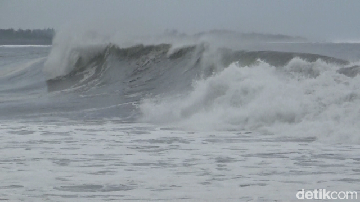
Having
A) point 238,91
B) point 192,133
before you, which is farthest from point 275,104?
point 192,133

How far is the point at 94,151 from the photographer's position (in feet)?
28.8

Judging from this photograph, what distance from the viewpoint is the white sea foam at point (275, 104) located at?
1047cm

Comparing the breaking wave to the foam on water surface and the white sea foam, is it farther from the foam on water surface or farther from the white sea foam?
the foam on water surface

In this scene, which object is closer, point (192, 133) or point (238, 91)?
point (192, 133)

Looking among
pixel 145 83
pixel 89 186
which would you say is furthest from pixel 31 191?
pixel 145 83

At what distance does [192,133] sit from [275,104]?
183cm

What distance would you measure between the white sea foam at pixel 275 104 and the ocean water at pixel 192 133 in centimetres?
2

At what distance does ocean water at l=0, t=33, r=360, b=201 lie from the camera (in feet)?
21.8

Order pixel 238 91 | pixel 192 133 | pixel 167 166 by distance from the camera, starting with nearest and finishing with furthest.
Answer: pixel 167 166
pixel 192 133
pixel 238 91

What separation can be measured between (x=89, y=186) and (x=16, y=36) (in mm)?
98858

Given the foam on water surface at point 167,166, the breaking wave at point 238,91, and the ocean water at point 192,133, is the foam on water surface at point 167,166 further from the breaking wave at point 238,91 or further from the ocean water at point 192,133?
the breaking wave at point 238,91

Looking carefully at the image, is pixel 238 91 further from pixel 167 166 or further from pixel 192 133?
pixel 167 166

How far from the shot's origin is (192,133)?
10719 millimetres

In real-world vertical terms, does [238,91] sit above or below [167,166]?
above
